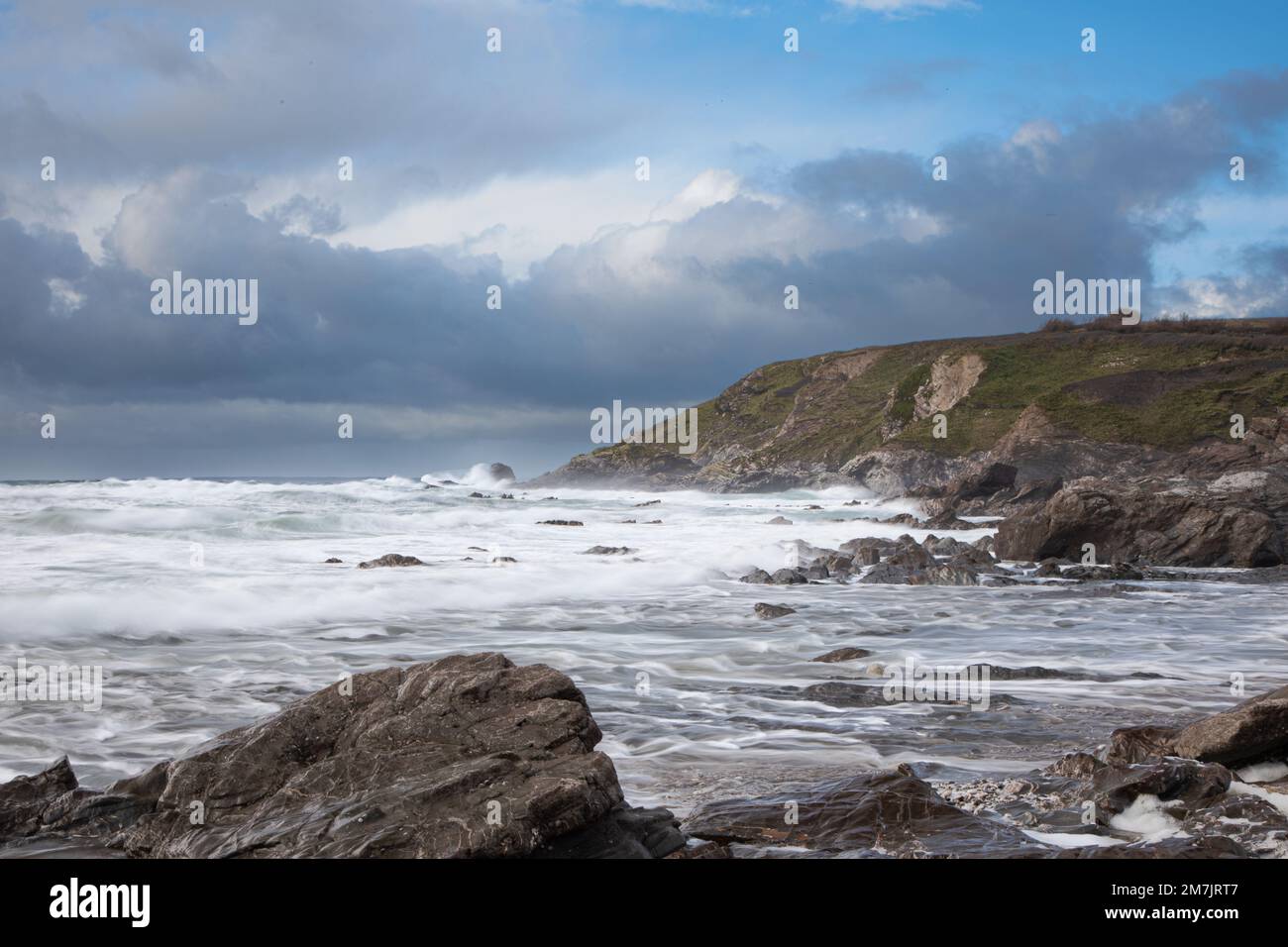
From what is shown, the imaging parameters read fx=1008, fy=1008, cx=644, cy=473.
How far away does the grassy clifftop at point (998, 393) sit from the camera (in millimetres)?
64812

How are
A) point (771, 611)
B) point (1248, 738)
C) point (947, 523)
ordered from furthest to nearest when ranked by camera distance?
point (947, 523)
point (771, 611)
point (1248, 738)

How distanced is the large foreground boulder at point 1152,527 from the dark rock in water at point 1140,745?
22137 millimetres

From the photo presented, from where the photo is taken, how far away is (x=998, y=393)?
83250mm

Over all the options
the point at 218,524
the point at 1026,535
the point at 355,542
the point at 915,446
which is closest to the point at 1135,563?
the point at 1026,535

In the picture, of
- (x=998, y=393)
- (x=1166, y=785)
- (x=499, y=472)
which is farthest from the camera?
(x=499, y=472)

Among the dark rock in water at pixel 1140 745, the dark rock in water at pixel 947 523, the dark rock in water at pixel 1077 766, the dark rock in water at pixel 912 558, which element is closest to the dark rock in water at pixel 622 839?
the dark rock in water at pixel 1077 766

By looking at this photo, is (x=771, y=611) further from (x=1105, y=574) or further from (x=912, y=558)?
(x=1105, y=574)

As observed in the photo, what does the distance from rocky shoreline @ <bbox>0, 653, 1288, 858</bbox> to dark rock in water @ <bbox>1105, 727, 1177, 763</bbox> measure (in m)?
0.02

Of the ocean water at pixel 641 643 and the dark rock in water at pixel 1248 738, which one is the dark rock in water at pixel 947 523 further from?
the dark rock in water at pixel 1248 738

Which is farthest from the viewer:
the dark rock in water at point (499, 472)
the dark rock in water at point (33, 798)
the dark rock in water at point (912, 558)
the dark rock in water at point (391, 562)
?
the dark rock in water at point (499, 472)

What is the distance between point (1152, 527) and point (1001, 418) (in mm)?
50472

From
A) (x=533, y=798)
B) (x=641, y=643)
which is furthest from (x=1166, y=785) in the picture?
(x=641, y=643)

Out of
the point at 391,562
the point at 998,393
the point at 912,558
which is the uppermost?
the point at 998,393

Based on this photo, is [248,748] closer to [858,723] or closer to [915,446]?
[858,723]
